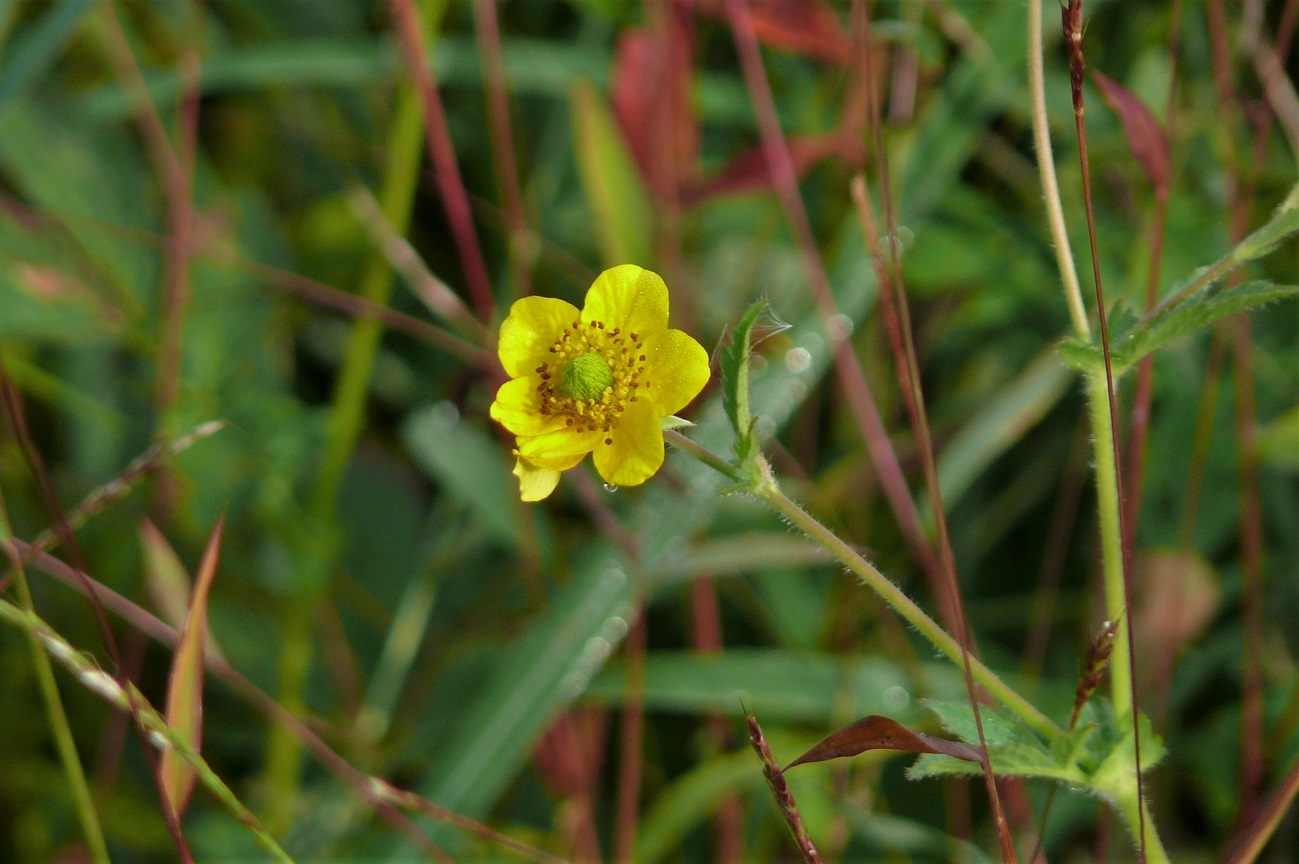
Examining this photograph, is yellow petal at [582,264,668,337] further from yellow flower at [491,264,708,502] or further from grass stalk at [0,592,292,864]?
grass stalk at [0,592,292,864]

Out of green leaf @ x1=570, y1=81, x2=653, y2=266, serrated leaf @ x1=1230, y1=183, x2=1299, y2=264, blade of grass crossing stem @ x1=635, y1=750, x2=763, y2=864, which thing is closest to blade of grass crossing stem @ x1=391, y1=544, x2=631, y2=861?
blade of grass crossing stem @ x1=635, y1=750, x2=763, y2=864

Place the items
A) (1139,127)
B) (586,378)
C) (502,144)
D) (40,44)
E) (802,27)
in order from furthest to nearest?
(502,144), (802,27), (40,44), (1139,127), (586,378)

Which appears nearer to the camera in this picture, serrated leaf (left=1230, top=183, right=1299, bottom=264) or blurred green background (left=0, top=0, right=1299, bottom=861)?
serrated leaf (left=1230, top=183, right=1299, bottom=264)

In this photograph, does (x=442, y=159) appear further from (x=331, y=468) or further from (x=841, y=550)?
(x=841, y=550)

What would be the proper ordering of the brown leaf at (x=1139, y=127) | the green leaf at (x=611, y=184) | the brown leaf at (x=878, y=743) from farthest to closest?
the green leaf at (x=611, y=184), the brown leaf at (x=1139, y=127), the brown leaf at (x=878, y=743)

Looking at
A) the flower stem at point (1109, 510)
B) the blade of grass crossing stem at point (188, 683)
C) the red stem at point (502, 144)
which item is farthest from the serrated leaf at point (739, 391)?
the red stem at point (502, 144)

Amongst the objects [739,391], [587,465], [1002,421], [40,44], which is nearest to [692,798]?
[587,465]

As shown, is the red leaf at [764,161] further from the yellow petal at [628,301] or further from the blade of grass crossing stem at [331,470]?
the yellow petal at [628,301]

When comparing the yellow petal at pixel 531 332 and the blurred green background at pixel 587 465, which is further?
the blurred green background at pixel 587 465
